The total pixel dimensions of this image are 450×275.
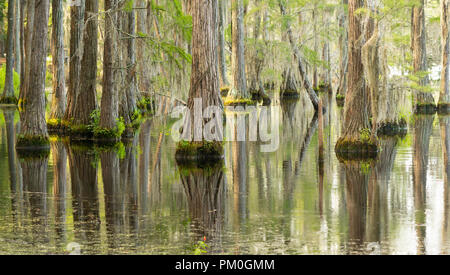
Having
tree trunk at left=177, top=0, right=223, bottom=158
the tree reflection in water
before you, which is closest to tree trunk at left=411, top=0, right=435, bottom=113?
tree trunk at left=177, top=0, right=223, bottom=158

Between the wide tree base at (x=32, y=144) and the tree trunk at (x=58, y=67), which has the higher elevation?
the tree trunk at (x=58, y=67)

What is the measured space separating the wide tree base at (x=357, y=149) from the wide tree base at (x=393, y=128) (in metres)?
6.01

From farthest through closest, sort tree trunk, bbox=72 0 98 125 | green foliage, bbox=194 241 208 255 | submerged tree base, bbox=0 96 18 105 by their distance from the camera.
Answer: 1. submerged tree base, bbox=0 96 18 105
2. tree trunk, bbox=72 0 98 125
3. green foliage, bbox=194 241 208 255

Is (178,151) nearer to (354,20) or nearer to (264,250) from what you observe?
(354,20)

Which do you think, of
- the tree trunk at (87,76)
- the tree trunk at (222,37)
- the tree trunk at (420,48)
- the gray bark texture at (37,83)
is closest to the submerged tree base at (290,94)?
the tree trunk at (222,37)

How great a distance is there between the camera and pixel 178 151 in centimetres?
1850

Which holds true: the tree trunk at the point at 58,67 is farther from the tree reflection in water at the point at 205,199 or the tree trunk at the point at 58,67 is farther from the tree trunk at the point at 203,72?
the tree reflection in water at the point at 205,199

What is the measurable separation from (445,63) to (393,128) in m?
10.7

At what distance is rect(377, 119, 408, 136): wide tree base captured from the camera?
25312 mm

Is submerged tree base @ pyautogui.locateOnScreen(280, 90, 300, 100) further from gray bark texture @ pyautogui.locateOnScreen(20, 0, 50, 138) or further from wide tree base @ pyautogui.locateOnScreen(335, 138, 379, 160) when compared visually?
gray bark texture @ pyautogui.locateOnScreen(20, 0, 50, 138)

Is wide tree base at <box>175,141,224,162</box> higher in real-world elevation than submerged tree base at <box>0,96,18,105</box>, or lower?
lower

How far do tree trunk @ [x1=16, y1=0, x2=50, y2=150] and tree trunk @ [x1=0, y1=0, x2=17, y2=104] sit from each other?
19.4 meters

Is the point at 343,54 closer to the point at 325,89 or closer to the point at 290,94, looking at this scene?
the point at 290,94

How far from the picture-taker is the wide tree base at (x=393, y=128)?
83.0ft
